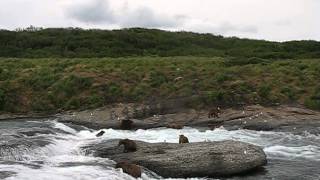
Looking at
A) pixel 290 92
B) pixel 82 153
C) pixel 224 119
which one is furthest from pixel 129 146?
pixel 290 92

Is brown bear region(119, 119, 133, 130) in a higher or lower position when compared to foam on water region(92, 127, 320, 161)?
higher

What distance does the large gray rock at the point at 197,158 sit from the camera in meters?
20.8

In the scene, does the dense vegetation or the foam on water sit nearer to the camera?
the foam on water

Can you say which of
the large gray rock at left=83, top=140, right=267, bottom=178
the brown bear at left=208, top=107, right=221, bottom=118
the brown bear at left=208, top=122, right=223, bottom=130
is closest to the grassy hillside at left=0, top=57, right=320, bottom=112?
the brown bear at left=208, top=107, right=221, bottom=118

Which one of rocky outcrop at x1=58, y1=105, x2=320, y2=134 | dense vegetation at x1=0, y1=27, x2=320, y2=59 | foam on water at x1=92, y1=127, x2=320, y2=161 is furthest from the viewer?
dense vegetation at x1=0, y1=27, x2=320, y2=59

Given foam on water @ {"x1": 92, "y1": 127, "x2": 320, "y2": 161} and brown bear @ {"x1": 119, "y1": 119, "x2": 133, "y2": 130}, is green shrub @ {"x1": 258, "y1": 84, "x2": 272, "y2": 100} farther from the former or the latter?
brown bear @ {"x1": 119, "y1": 119, "x2": 133, "y2": 130}

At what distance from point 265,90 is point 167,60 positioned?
12.9m

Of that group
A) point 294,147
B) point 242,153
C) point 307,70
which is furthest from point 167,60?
→ point 242,153

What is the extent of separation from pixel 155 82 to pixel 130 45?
1080 inches

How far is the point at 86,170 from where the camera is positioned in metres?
19.6

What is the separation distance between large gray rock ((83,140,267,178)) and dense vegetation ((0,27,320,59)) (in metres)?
36.7

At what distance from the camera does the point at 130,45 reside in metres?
70.9

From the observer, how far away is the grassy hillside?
40.6m

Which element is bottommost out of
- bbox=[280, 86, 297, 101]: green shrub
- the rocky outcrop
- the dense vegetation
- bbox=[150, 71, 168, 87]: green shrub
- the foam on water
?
the foam on water
